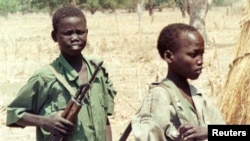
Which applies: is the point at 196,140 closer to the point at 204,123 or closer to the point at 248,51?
the point at 204,123

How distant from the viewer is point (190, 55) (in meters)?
2.08

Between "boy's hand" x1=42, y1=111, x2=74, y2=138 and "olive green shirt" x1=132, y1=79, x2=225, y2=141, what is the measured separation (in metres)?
0.33

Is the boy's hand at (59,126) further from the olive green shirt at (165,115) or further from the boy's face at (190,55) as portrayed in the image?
the boy's face at (190,55)

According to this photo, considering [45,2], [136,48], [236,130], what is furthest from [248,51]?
[45,2]

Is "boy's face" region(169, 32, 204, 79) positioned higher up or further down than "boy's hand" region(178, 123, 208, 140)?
higher up

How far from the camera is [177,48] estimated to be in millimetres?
2100

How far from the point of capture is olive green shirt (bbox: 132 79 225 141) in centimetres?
201

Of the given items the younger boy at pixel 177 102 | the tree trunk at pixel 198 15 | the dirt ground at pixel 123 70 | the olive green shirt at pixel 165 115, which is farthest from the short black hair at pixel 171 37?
the tree trunk at pixel 198 15

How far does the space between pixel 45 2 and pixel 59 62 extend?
21.0m

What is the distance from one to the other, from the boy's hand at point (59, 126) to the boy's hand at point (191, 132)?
50 cm

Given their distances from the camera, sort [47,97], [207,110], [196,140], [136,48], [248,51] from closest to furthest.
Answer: [196,140], [207,110], [47,97], [248,51], [136,48]

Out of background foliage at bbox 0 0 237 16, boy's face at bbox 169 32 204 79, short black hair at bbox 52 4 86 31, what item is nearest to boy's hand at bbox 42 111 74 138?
short black hair at bbox 52 4 86 31

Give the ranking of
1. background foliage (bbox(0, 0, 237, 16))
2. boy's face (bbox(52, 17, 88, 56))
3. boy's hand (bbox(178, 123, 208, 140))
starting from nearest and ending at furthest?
boy's hand (bbox(178, 123, 208, 140)) < boy's face (bbox(52, 17, 88, 56)) < background foliage (bbox(0, 0, 237, 16))

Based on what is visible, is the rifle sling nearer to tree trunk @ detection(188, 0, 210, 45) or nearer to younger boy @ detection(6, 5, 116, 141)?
younger boy @ detection(6, 5, 116, 141)
